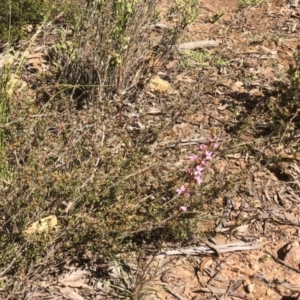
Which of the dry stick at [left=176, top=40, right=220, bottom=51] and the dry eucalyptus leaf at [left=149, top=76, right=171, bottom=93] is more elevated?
the dry stick at [left=176, top=40, right=220, bottom=51]

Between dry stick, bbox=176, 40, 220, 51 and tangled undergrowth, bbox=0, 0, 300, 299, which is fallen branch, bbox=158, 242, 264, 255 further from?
dry stick, bbox=176, 40, 220, 51

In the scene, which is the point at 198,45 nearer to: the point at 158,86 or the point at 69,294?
the point at 158,86

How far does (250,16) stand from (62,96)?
8.56 feet

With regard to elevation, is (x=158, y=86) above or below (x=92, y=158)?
below

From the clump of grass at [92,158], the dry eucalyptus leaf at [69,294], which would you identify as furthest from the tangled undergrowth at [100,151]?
the dry eucalyptus leaf at [69,294]

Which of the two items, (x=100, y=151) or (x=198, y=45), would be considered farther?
(x=198, y=45)

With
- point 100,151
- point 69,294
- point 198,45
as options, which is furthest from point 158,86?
point 69,294

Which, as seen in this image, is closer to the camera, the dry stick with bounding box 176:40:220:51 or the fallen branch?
the fallen branch

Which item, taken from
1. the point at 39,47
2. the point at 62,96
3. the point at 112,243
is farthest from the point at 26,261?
the point at 39,47

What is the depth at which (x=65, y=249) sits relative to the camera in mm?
2852

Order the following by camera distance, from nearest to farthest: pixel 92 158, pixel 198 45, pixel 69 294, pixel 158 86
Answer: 1. pixel 69 294
2. pixel 92 158
3. pixel 158 86
4. pixel 198 45

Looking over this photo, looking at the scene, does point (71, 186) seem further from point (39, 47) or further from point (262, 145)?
point (39, 47)

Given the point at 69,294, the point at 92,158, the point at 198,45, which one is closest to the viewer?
the point at 69,294

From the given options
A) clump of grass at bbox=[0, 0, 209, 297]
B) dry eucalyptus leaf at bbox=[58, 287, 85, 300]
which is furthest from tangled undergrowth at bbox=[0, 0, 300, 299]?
dry eucalyptus leaf at bbox=[58, 287, 85, 300]
